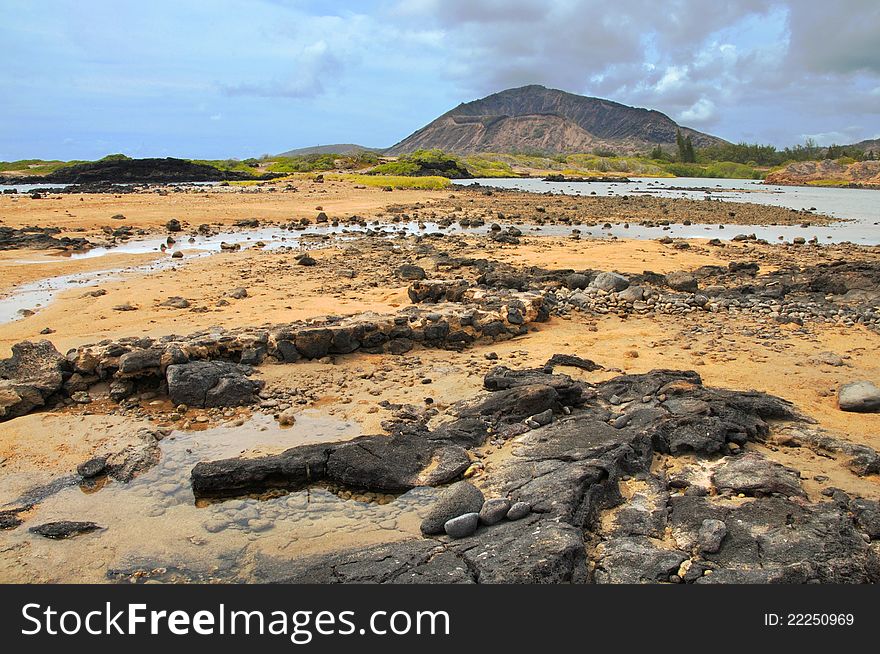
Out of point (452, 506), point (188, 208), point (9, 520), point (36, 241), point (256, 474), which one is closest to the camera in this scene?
point (452, 506)

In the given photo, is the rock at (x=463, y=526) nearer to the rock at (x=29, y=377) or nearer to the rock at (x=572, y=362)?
the rock at (x=572, y=362)

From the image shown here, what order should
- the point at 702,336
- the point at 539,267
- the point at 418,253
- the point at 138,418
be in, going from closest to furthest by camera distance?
1. the point at 138,418
2. the point at 702,336
3. the point at 539,267
4. the point at 418,253

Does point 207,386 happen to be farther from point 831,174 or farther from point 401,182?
point 831,174

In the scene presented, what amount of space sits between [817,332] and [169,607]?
10.8 meters

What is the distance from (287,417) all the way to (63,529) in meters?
2.70

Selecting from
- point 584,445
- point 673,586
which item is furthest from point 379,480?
point 673,586

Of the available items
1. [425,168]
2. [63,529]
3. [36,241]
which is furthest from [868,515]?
[425,168]

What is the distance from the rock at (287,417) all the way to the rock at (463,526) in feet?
10.4

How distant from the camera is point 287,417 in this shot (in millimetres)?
7586

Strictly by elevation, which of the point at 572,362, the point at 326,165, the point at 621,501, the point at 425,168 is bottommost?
the point at 621,501

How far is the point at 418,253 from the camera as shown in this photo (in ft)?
63.2

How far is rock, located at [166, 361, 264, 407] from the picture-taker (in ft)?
26.1

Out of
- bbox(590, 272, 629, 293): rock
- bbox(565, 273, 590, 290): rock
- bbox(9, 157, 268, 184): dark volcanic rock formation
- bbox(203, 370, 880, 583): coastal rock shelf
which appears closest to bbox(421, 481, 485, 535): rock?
bbox(203, 370, 880, 583): coastal rock shelf

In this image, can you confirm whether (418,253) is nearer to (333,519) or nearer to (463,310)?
(463,310)
